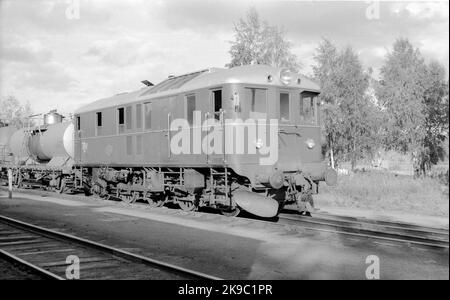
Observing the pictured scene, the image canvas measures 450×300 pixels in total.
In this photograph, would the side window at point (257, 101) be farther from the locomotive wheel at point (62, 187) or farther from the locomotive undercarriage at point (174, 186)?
the locomotive wheel at point (62, 187)

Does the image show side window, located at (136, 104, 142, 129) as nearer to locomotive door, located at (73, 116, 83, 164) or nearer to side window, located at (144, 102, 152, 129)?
side window, located at (144, 102, 152, 129)

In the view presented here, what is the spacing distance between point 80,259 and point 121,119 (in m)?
8.20

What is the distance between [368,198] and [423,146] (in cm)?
1628

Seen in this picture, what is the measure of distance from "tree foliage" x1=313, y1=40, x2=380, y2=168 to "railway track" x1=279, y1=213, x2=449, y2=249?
67.5 ft

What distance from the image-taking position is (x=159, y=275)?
696 cm

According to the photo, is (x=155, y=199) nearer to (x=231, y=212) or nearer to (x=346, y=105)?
(x=231, y=212)

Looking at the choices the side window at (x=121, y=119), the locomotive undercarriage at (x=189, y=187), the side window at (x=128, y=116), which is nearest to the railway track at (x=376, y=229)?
the locomotive undercarriage at (x=189, y=187)

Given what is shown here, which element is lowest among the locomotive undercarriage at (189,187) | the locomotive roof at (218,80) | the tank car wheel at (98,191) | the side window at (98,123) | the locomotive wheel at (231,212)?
the locomotive wheel at (231,212)

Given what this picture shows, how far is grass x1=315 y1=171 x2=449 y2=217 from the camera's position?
1558cm

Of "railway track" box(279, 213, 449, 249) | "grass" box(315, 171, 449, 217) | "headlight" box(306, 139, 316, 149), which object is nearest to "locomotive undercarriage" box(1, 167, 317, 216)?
"railway track" box(279, 213, 449, 249)

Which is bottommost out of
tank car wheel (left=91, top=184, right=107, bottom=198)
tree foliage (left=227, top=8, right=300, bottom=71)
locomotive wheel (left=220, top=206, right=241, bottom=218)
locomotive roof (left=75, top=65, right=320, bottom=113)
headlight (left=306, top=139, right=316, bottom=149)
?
locomotive wheel (left=220, top=206, right=241, bottom=218)

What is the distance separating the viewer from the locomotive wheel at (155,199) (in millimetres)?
14828

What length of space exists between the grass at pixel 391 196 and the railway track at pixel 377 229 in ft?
13.3

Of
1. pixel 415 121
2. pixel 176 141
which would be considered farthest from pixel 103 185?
pixel 415 121
